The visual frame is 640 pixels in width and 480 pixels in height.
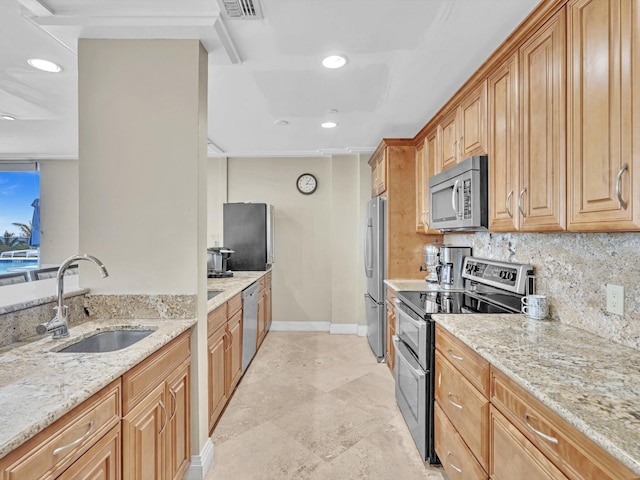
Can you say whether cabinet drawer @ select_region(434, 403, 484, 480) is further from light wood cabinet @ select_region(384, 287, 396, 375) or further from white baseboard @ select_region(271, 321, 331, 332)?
white baseboard @ select_region(271, 321, 331, 332)

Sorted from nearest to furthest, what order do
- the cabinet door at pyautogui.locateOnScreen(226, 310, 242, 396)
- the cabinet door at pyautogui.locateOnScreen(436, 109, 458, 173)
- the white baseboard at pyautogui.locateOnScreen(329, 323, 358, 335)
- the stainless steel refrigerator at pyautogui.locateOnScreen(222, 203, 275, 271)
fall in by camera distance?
the cabinet door at pyautogui.locateOnScreen(436, 109, 458, 173), the cabinet door at pyautogui.locateOnScreen(226, 310, 242, 396), the stainless steel refrigerator at pyautogui.locateOnScreen(222, 203, 275, 271), the white baseboard at pyautogui.locateOnScreen(329, 323, 358, 335)

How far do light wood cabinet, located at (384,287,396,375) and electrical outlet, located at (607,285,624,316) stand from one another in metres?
1.82

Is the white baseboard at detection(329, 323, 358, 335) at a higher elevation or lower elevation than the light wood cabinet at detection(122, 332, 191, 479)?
lower

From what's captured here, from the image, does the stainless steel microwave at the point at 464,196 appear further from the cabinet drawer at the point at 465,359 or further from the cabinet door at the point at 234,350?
the cabinet door at the point at 234,350

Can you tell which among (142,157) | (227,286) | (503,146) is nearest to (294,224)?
(227,286)

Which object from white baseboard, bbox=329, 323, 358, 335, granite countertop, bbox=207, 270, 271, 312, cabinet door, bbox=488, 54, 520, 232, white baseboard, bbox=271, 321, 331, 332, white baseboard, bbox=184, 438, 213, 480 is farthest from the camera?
white baseboard, bbox=271, 321, 331, 332

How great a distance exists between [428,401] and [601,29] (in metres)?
1.91

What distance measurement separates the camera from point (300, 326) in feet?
16.5

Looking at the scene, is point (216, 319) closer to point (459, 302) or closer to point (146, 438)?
point (146, 438)

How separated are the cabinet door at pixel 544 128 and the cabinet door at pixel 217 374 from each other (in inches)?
78.6

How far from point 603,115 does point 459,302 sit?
57.6 inches

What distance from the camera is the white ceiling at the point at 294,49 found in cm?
172

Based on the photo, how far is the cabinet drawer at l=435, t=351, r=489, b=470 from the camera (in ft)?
4.72

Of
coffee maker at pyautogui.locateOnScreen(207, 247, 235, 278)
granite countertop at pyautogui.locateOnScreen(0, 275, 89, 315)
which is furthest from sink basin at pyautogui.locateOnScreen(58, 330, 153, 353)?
coffee maker at pyautogui.locateOnScreen(207, 247, 235, 278)
